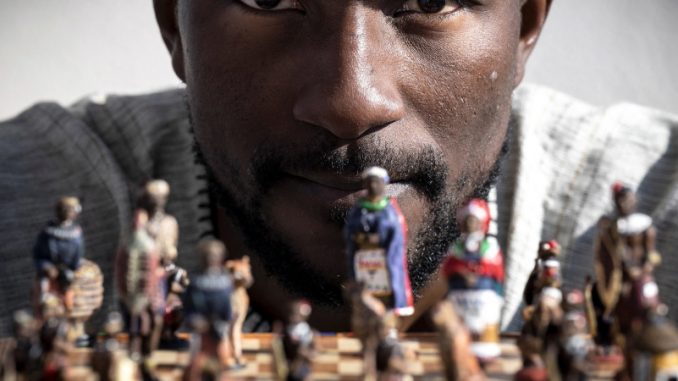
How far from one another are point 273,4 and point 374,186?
64 cm

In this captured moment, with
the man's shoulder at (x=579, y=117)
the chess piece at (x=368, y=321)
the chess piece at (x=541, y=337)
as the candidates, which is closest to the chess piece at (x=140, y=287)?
the chess piece at (x=368, y=321)

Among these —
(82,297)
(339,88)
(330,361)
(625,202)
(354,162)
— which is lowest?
(330,361)

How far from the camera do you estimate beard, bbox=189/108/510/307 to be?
74.7 inches

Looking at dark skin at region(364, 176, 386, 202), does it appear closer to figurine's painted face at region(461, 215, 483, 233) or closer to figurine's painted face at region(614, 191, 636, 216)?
figurine's painted face at region(461, 215, 483, 233)

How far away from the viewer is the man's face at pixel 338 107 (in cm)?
187

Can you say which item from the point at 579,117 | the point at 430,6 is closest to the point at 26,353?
the point at 430,6

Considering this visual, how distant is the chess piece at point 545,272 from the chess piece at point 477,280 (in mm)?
159

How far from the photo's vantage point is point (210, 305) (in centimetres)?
144

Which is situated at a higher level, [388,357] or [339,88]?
[339,88]

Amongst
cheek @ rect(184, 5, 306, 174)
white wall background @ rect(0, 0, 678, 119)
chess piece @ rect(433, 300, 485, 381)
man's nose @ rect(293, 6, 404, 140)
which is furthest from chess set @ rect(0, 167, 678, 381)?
white wall background @ rect(0, 0, 678, 119)

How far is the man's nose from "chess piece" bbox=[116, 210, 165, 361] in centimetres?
42

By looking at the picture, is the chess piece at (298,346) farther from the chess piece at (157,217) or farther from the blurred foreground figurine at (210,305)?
the chess piece at (157,217)

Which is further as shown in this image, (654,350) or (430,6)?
(430,6)

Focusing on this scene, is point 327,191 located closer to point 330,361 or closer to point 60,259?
point 330,361
